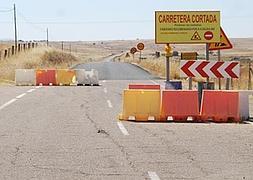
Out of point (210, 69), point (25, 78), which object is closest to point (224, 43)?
point (210, 69)

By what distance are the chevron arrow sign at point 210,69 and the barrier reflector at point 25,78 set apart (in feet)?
66.7

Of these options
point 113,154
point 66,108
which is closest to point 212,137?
point 113,154

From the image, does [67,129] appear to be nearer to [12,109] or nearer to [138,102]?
[138,102]

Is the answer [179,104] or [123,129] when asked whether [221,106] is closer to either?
[179,104]

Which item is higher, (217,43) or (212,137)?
(217,43)

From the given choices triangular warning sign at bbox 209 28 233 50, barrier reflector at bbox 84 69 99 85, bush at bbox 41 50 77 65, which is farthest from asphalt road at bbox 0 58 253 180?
bush at bbox 41 50 77 65

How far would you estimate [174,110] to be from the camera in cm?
1695

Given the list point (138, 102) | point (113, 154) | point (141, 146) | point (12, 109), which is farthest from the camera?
point (12, 109)

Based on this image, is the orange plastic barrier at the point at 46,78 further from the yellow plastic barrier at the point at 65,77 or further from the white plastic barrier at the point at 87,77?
the white plastic barrier at the point at 87,77

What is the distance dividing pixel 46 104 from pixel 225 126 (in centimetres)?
810

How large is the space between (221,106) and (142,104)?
206 centimetres

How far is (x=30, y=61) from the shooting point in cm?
6894

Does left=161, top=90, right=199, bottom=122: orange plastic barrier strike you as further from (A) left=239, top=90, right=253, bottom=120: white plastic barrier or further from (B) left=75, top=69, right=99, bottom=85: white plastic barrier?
(B) left=75, top=69, right=99, bottom=85: white plastic barrier

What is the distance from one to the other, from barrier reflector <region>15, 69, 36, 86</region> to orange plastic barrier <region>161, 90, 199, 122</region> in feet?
70.5
